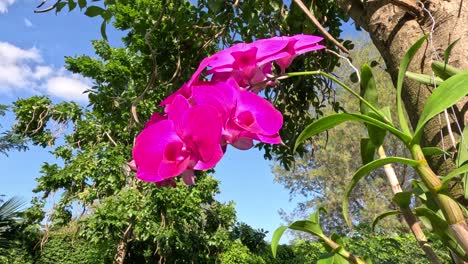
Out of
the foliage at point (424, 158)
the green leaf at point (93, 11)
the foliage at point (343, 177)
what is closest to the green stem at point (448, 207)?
the foliage at point (424, 158)

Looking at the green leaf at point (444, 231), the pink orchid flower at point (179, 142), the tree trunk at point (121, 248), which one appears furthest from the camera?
the tree trunk at point (121, 248)

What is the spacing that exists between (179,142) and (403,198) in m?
0.30

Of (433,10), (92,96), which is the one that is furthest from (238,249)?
(433,10)

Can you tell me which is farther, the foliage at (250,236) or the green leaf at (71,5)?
the foliage at (250,236)

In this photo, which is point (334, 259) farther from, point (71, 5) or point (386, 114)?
point (71, 5)

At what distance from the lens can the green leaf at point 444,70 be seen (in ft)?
1.66

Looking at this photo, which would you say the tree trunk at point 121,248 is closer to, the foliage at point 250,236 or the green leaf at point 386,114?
the foliage at point 250,236

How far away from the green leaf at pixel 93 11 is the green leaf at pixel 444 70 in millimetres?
903

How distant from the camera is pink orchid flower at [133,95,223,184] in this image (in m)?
0.28

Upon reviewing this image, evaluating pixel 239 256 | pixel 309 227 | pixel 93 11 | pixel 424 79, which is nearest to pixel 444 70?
pixel 424 79

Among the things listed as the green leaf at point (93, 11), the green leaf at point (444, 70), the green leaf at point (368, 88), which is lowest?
the green leaf at point (368, 88)

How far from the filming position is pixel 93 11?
113 cm

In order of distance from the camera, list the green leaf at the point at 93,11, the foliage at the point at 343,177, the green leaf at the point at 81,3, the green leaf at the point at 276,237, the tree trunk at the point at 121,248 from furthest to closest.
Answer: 1. the foliage at the point at 343,177
2. the tree trunk at the point at 121,248
3. the green leaf at the point at 81,3
4. the green leaf at the point at 93,11
5. the green leaf at the point at 276,237

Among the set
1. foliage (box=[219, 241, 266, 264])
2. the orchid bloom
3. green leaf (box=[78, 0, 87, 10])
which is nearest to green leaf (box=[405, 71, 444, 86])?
the orchid bloom
